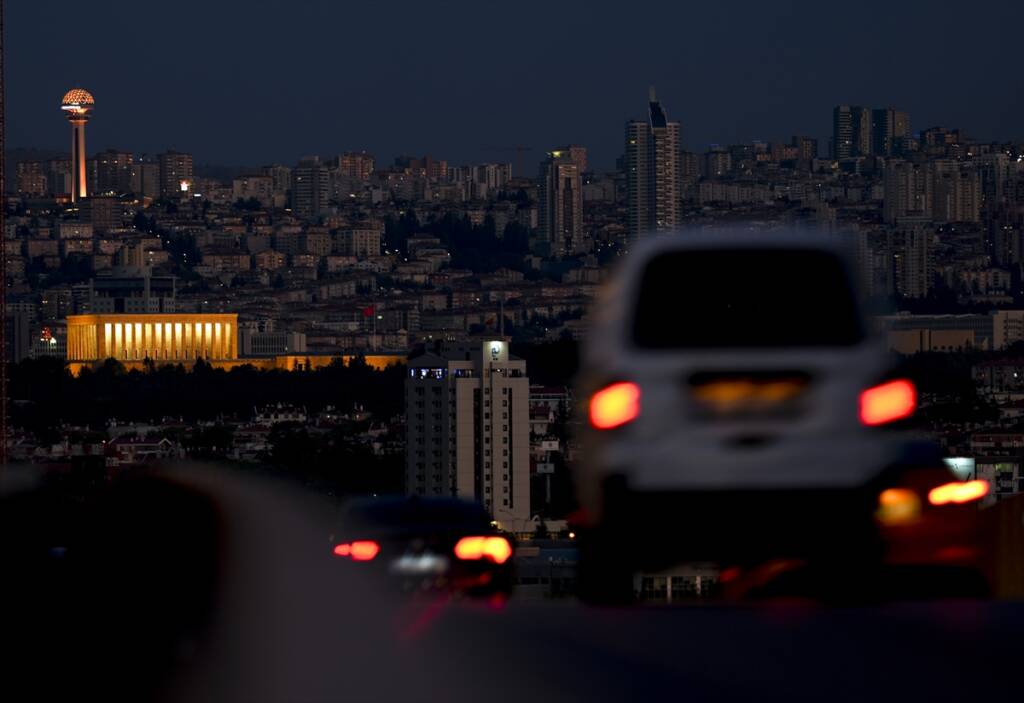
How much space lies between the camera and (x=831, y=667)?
26.0 feet

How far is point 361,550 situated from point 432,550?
458mm

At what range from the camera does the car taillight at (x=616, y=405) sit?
348 inches

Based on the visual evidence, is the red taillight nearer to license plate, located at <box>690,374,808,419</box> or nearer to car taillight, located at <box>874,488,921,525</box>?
license plate, located at <box>690,374,808,419</box>

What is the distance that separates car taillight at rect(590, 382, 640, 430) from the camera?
885cm

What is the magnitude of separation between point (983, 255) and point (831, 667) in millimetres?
149477

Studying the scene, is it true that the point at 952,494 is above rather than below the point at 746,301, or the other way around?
below

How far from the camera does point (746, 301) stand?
886cm

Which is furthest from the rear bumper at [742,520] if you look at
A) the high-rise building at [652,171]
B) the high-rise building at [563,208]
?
the high-rise building at [563,208]

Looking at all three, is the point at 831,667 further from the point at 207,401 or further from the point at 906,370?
the point at 207,401

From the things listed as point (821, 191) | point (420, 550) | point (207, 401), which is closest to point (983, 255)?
point (821, 191)

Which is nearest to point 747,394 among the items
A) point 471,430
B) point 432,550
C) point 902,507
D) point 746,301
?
Answer: point 746,301

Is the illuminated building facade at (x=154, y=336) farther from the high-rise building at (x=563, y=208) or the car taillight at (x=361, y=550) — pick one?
the car taillight at (x=361, y=550)

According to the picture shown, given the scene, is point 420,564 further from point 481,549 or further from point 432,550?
point 481,549

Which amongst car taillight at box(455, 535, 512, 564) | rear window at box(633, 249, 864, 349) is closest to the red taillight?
rear window at box(633, 249, 864, 349)
